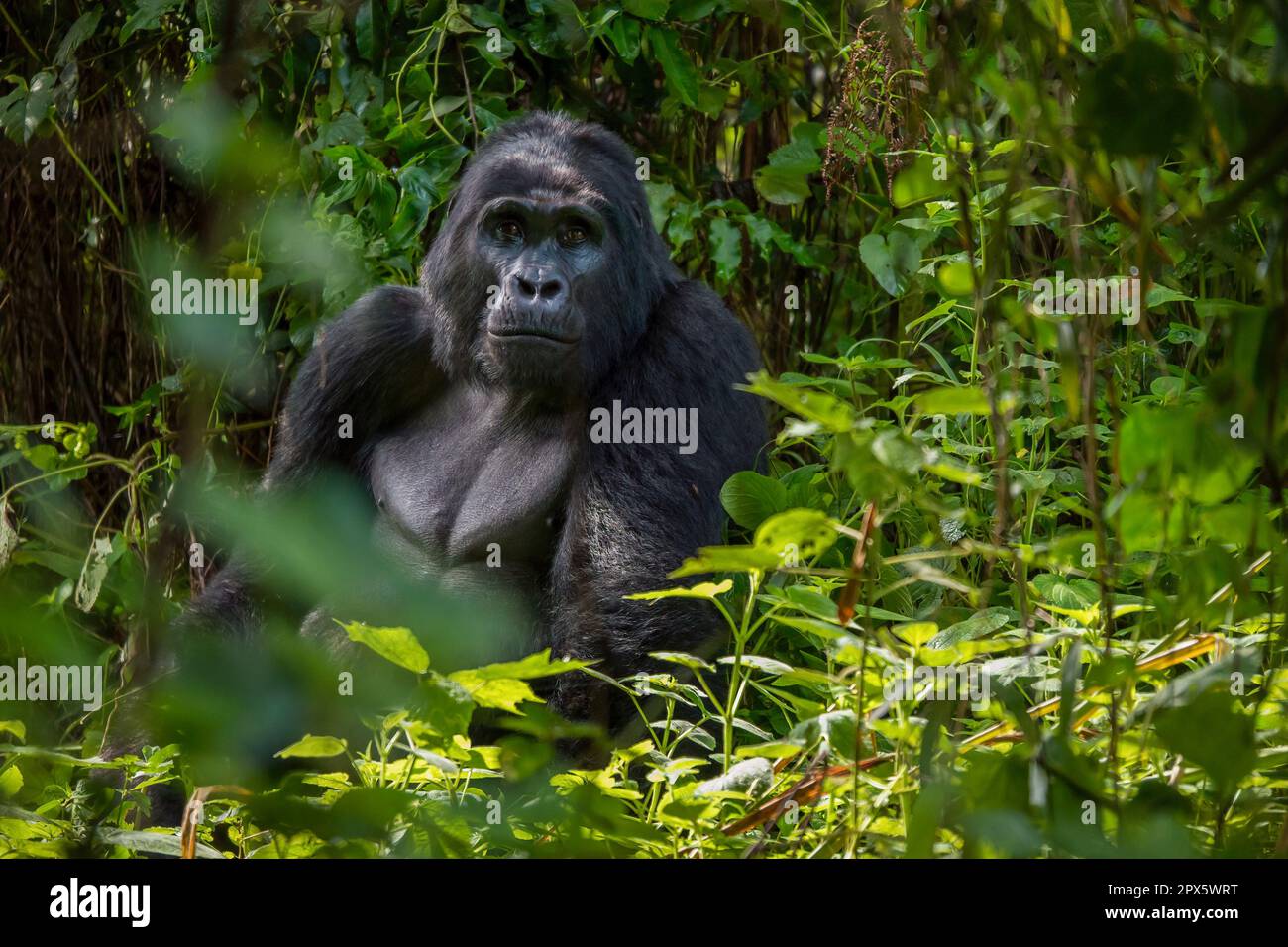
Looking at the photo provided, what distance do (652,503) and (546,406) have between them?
1.80 feet

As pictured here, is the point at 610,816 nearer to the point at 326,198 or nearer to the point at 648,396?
the point at 648,396

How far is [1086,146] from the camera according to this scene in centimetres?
122

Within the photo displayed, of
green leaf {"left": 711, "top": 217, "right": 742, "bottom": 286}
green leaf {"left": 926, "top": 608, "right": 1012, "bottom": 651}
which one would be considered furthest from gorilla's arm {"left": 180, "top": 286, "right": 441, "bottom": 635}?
green leaf {"left": 926, "top": 608, "right": 1012, "bottom": 651}

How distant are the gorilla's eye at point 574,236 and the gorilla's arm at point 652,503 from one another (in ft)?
0.99

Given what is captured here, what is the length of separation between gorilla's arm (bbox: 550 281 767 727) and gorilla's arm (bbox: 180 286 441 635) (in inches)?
28.0

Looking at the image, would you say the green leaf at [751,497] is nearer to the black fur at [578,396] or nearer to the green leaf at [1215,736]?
the black fur at [578,396]

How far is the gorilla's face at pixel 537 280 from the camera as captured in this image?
3.73 meters

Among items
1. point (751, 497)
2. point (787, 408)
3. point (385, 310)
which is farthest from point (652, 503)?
point (385, 310)

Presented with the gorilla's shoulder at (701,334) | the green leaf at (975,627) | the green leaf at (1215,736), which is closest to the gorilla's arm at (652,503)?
the gorilla's shoulder at (701,334)

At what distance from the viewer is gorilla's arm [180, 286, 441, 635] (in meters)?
4.14

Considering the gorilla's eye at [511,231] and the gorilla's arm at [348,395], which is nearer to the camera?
the gorilla's eye at [511,231]
